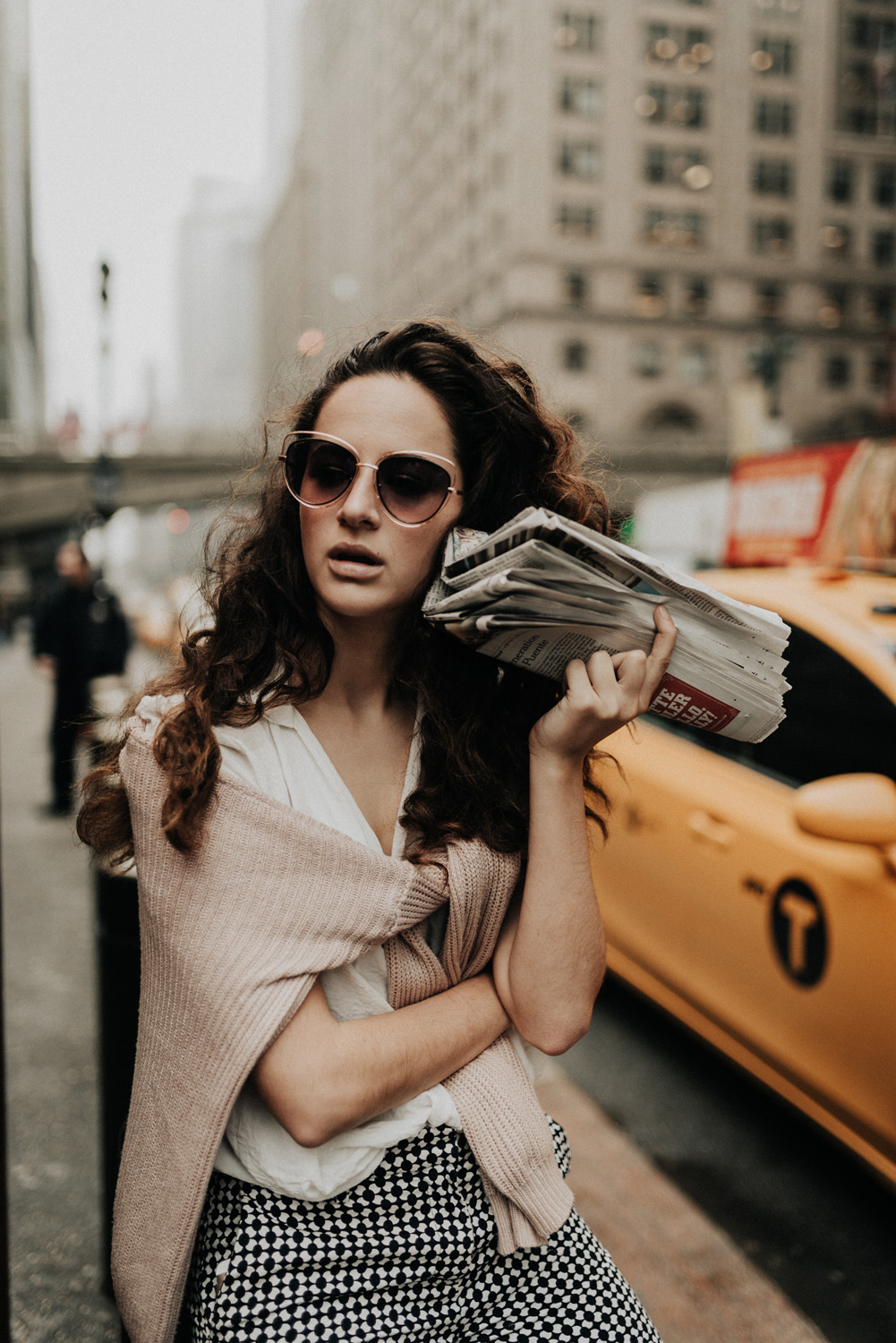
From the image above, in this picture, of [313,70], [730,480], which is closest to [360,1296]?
[730,480]

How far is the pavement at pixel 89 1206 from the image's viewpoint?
2.50 meters

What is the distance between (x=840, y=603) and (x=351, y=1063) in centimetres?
253

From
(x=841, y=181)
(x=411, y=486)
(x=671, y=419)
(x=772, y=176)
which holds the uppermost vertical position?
(x=772, y=176)

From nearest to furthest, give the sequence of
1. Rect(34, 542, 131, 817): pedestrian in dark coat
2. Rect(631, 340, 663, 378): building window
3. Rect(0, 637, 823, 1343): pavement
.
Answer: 1. Rect(0, 637, 823, 1343): pavement
2. Rect(34, 542, 131, 817): pedestrian in dark coat
3. Rect(631, 340, 663, 378): building window

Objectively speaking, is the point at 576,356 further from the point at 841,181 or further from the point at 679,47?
the point at 841,181

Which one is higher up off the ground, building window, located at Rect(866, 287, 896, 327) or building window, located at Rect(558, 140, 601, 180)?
building window, located at Rect(558, 140, 601, 180)

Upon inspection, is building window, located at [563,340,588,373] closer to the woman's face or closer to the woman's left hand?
the woman's face

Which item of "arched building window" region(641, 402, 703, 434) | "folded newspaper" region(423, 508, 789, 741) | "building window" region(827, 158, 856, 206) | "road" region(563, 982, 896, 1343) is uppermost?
"building window" region(827, 158, 856, 206)

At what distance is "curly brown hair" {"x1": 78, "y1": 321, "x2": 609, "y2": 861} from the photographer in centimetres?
152

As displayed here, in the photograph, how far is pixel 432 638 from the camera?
Result: 1.64m

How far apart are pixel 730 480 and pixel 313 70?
91.3 m

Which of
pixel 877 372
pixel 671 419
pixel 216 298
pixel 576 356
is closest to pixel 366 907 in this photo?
pixel 576 356

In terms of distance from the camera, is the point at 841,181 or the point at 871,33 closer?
the point at 871,33

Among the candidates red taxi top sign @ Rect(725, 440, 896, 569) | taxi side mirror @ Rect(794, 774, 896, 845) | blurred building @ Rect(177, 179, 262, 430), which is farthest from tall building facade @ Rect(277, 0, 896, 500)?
blurred building @ Rect(177, 179, 262, 430)
